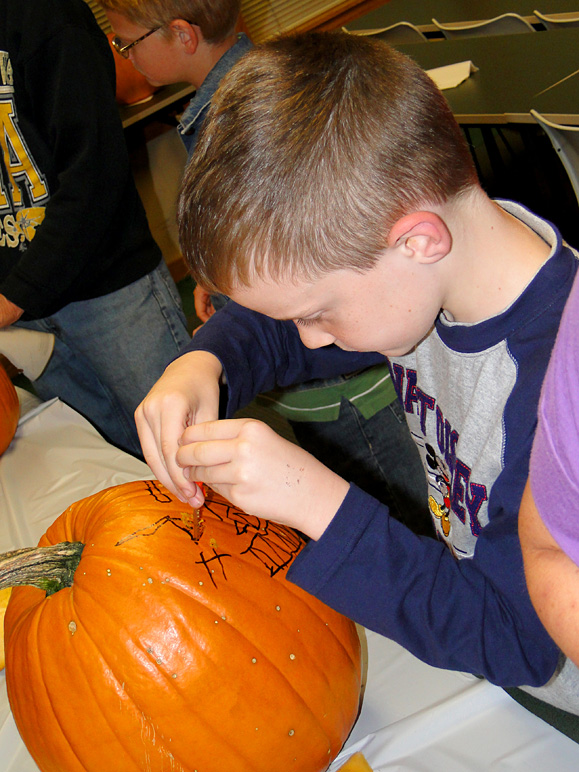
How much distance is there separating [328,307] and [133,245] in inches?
42.9

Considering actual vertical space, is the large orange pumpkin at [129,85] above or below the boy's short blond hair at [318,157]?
below

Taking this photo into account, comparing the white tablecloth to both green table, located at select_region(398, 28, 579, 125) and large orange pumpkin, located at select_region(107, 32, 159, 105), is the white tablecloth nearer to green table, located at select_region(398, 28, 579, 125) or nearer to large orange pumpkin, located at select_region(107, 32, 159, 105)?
green table, located at select_region(398, 28, 579, 125)

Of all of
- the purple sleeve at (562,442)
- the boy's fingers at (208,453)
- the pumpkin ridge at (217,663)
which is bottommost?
the pumpkin ridge at (217,663)

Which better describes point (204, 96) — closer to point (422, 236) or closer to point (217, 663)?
point (422, 236)

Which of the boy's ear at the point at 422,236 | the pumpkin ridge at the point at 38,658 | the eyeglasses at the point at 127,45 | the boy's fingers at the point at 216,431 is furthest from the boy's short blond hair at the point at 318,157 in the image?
the eyeglasses at the point at 127,45

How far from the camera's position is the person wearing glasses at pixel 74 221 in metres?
1.34

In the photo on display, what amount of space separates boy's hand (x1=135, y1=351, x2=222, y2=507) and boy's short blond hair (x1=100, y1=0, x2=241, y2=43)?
945 mm

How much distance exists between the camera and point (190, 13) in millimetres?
1390

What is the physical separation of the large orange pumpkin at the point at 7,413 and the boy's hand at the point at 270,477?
2.77 ft

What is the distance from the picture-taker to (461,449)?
28.9 inches

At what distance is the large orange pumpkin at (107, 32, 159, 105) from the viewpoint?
3223 mm

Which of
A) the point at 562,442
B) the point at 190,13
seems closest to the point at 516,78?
the point at 190,13

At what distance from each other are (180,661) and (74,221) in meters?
1.08

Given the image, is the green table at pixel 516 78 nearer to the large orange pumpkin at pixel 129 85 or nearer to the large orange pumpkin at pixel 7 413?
the large orange pumpkin at pixel 129 85
